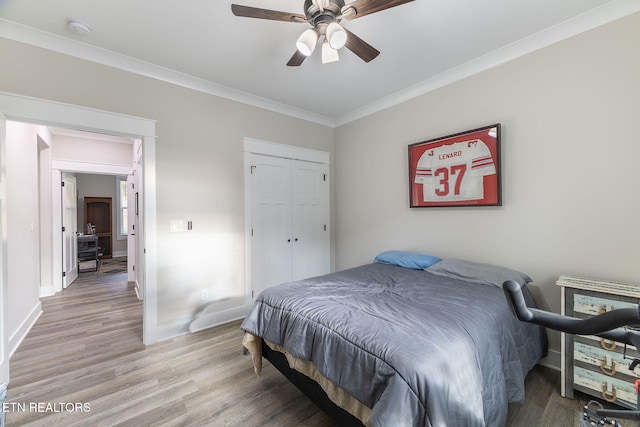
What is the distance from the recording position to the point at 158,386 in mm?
1965

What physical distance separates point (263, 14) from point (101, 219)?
8816 millimetres

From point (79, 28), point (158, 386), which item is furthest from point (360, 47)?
point (158, 386)

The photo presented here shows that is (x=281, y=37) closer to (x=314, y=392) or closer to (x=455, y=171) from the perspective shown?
(x=455, y=171)

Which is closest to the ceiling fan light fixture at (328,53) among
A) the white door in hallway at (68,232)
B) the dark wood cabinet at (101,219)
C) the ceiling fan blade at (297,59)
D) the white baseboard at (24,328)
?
the ceiling fan blade at (297,59)

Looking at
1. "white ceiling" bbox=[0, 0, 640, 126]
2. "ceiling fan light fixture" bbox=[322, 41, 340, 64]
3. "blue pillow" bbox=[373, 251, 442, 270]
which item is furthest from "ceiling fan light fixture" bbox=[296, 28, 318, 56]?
"blue pillow" bbox=[373, 251, 442, 270]

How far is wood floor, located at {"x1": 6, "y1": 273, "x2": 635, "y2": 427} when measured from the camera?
1.65 meters

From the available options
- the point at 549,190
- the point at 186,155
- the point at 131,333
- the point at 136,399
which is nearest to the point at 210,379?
the point at 136,399

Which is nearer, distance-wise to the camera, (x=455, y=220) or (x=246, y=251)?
(x=455, y=220)

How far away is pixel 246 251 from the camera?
3.24m

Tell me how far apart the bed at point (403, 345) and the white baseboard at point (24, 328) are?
2.42m

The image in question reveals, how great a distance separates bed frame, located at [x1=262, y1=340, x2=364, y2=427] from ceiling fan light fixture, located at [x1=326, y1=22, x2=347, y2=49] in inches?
81.6

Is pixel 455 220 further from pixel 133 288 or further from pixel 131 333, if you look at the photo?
pixel 133 288

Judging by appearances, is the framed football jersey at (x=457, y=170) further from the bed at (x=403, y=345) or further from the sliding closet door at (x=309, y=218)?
the sliding closet door at (x=309, y=218)

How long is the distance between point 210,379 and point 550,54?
3793 millimetres
